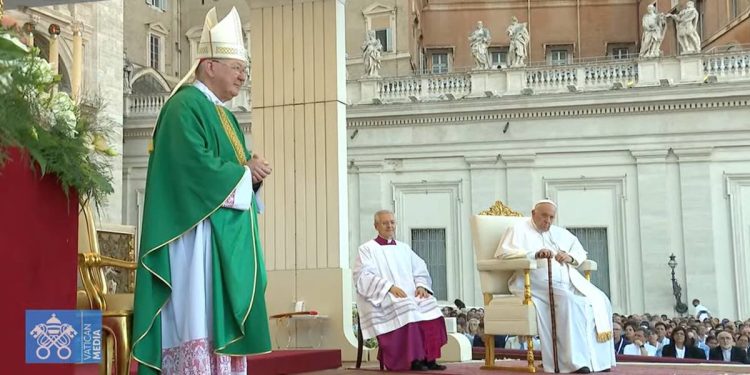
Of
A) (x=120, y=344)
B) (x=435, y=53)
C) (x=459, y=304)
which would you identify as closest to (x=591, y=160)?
(x=459, y=304)

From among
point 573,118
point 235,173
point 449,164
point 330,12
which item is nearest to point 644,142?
point 573,118

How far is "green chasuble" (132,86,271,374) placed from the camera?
3625 mm

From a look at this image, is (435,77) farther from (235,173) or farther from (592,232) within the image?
(235,173)

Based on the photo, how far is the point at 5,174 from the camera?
2795 millimetres

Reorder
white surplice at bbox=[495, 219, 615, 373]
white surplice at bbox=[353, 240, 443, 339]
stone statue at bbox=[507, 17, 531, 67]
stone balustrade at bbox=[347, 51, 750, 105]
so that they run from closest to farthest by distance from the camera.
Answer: white surplice at bbox=[495, 219, 615, 373], white surplice at bbox=[353, 240, 443, 339], stone balustrade at bbox=[347, 51, 750, 105], stone statue at bbox=[507, 17, 531, 67]

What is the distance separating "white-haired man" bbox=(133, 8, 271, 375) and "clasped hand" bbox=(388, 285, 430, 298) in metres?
3.67

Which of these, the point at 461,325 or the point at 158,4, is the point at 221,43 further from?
the point at 158,4

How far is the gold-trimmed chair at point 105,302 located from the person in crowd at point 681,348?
8.62 m

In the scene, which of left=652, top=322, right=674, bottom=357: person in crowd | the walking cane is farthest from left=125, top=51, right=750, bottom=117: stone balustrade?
the walking cane

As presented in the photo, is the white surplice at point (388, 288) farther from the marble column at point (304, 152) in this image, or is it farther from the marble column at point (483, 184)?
the marble column at point (483, 184)

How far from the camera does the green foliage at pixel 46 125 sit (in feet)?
8.36

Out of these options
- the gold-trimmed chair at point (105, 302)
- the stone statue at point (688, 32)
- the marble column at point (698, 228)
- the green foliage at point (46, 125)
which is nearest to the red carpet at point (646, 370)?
the gold-trimmed chair at point (105, 302)

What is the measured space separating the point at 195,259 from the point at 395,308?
3.92 m

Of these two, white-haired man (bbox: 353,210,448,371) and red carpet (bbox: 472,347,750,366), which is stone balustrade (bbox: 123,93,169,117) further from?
white-haired man (bbox: 353,210,448,371)
